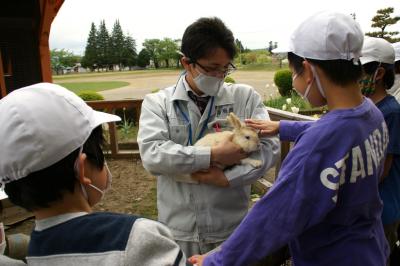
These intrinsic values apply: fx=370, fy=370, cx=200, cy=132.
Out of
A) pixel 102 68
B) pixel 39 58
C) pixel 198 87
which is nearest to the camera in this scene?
pixel 198 87

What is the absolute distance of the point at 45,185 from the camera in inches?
50.3

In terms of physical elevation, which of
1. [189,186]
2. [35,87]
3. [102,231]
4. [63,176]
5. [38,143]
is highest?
[35,87]

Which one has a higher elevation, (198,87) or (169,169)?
(198,87)

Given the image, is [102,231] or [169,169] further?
[169,169]

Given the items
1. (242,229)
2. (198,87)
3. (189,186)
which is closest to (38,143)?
(242,229)

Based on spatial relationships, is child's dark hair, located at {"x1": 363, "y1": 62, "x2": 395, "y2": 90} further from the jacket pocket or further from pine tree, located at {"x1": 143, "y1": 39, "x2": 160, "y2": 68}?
pine tree, located at {"x1": 143, "y1": 39, "x2": 160, "y2": 68}

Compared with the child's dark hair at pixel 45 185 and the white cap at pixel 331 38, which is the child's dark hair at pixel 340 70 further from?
the child's dark hair at pixel 45 185

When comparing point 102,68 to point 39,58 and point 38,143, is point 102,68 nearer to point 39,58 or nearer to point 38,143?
point 39,58

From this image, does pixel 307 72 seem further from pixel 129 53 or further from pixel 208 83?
pixel 129 53

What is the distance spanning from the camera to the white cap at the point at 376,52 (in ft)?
8.28

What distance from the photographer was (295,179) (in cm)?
148

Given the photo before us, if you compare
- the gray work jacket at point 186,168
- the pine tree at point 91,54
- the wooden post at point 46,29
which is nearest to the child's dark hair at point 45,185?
the gray work jacket at point 186,168

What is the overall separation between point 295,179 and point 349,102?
1.41 feet

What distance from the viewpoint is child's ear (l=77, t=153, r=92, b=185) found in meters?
1.30
